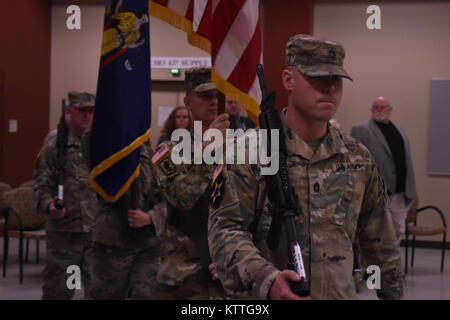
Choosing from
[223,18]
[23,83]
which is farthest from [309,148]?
[23,83]

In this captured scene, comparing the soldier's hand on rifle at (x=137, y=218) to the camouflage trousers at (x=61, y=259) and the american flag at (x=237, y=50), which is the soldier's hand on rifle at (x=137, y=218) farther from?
the american flag at (x=237, y=50)

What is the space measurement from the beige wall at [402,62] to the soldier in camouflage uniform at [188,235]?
251 inches

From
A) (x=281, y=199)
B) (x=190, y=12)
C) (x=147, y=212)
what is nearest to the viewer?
(x=281, y=199)

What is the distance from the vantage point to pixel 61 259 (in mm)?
4219

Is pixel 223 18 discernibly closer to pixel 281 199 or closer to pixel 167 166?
pixel 167 166

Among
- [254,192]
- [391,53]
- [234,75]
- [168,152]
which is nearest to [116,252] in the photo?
[168,152]

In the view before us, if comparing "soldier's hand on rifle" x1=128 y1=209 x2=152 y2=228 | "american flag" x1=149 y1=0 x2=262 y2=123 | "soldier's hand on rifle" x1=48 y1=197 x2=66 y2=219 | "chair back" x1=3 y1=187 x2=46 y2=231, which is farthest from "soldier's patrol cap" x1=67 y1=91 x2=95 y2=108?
"chair back" x1=3 y1=187 x2=46 y2=231

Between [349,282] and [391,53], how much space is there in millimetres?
7185

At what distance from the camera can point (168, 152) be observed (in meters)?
2.89

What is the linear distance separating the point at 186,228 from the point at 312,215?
0.88m

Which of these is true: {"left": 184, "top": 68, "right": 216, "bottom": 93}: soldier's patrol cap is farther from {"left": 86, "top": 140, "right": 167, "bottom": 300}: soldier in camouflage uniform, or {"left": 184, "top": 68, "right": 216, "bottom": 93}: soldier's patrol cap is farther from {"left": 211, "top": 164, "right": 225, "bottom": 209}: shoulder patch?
{"left": 211, "top": 164, "right": 225, "bottom": 209}: shoulder patch

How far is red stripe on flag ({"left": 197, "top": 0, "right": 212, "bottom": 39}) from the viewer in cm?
336

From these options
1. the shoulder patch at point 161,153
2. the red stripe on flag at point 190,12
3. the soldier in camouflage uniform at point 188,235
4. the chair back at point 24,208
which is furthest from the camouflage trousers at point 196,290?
the chair back at point 24,208

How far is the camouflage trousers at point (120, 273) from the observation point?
3541 millimetres
